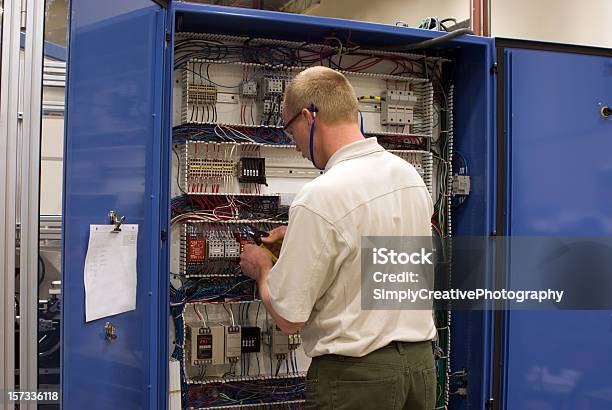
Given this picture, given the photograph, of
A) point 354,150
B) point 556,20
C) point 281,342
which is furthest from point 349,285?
point 556,20

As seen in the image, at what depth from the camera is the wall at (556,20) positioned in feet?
11.3

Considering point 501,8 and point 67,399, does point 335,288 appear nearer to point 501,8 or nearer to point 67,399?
point 67,399

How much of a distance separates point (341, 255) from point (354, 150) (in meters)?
0.31

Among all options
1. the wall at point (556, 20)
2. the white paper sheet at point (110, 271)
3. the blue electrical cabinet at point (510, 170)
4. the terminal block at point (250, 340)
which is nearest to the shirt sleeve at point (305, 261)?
the white paper sheet at point (110, 271)

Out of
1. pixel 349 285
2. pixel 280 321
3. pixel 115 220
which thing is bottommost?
pixel 280 321

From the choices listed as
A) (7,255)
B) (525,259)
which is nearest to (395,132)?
(525,259)

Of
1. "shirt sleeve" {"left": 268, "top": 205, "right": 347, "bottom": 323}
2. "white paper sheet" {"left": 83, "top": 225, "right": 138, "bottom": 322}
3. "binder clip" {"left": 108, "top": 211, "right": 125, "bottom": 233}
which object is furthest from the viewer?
Result: "binder clip" {"left": 108, "top": 211, "right": 125, "bottom": 233}

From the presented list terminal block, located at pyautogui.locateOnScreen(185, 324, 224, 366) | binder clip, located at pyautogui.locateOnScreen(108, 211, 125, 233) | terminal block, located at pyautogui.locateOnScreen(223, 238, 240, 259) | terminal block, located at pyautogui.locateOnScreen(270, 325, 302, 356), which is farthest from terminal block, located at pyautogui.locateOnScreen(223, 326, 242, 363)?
binder clip, located at pyautogui.locateOnScreen(108, 211, 125, 233)

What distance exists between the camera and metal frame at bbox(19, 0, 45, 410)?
1.53m

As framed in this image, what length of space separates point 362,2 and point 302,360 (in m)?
3.28

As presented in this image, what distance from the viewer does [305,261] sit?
1620 millimetres

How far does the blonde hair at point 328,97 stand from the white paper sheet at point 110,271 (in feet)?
2.34

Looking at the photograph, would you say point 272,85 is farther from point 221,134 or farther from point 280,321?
point 280,321

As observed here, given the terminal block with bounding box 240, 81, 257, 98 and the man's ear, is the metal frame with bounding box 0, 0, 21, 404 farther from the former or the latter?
the terminal block with bounding box 240, 81, 257, 98
